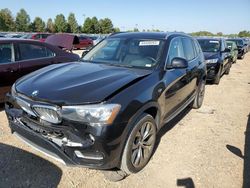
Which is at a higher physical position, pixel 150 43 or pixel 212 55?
pixel 150 43

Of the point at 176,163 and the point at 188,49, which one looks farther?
the point at 188,49

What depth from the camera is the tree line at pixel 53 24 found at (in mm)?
71000

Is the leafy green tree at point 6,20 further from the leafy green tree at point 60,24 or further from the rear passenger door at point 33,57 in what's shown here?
the rear passenger door at point 33,57

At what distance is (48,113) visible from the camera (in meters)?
2.85

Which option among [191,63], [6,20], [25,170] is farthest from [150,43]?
[6,20]

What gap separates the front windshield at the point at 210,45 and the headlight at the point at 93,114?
8164mm

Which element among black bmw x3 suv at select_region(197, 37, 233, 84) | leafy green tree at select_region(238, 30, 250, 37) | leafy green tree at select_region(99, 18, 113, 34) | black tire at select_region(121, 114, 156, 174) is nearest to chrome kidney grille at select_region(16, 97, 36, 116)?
black tire at select_region(121, 114, 156, 174)

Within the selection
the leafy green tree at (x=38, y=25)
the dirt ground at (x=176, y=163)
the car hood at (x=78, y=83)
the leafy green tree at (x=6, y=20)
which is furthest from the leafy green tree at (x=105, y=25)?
the car hood at (x=78, y=83)

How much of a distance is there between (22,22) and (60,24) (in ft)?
35.0

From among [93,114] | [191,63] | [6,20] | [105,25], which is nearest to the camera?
[93,114]

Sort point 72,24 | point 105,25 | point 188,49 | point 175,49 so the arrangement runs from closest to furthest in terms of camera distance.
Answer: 1. point 175,49
2. point 188,49
3. point 72,24
4. point 105,25

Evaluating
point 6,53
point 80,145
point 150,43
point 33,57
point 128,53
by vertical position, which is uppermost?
point 150,43

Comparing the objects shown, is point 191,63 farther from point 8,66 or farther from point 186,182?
point 8,66

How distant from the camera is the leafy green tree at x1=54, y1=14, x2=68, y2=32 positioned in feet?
253
